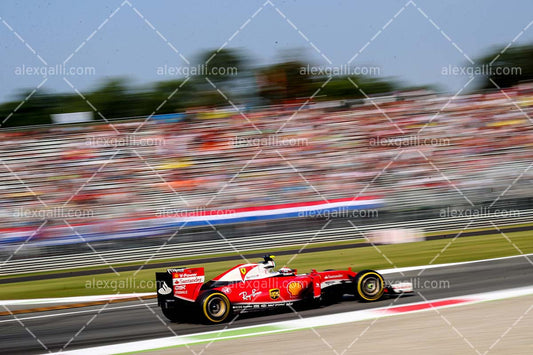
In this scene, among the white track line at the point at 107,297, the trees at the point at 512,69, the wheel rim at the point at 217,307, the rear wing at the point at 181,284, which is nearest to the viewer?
the wheel rim at the point at 217,307

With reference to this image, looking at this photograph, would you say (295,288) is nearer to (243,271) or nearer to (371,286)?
(243,271)

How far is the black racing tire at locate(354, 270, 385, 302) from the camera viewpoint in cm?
657

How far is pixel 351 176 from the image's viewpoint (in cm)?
1476

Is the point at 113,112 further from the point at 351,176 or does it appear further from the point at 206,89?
the point at 351,176

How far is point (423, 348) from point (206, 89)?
1890cm

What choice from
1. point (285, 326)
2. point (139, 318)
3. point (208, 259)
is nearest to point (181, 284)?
point (139, 318)

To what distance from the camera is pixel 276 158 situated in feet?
49.2

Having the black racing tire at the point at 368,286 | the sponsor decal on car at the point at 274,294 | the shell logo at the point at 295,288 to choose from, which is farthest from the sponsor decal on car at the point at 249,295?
the black racing tire at the point at 368,286

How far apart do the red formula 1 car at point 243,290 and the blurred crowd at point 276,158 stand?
22.4ft

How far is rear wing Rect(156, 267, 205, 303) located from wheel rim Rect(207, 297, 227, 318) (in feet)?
0.67

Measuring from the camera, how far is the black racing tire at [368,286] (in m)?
6.57

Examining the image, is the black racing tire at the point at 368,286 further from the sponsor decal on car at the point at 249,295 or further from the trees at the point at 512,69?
the trees at the point at 512,69

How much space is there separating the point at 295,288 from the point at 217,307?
2.65 ft

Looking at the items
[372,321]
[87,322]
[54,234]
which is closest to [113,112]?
[54,234]
